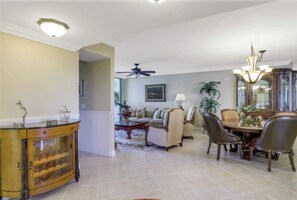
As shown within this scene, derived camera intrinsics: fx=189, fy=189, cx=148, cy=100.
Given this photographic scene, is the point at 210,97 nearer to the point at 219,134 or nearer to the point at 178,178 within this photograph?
the point at 219,134

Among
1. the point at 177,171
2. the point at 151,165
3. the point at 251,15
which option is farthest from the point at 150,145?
the point at 251,15

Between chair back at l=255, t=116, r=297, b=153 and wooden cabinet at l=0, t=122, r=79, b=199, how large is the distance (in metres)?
3.32

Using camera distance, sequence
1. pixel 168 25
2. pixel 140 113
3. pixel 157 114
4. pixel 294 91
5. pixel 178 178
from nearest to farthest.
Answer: pixel 168 25
pixel 178 178
pixel 294 91
pixel 157 114
pixel 140 113

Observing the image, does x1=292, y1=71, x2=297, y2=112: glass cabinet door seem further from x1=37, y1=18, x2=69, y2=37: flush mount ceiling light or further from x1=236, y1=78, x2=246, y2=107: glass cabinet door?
x1=37, y1=18, x2=69, y2=37: flush mount ceiling light

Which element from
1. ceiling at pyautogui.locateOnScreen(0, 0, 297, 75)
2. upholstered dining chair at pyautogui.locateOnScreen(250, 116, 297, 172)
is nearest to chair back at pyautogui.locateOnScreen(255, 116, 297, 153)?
upholstered dining chair at pyautogui.locateOnScreen(250, 116, 297, 172)

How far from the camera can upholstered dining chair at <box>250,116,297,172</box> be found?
3.13 metres

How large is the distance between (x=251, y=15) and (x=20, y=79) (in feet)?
11.4

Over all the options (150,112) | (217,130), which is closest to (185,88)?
(150,112)

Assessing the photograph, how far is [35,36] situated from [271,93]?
A: 6.67 m

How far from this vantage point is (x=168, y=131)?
14.9 ft

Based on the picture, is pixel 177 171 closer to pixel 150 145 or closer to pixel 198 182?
pixel 198 182

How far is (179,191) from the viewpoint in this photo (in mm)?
2584

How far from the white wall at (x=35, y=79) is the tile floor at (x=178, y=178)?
3.83ft

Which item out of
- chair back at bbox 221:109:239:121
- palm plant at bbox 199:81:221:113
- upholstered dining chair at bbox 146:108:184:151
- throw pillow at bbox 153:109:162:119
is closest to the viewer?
upholstered dining chair at bbox 146:108:184:151
